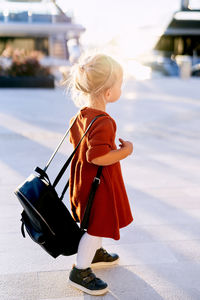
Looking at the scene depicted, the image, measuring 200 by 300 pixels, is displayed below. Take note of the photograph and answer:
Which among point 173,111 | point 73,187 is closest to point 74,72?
point 73,187

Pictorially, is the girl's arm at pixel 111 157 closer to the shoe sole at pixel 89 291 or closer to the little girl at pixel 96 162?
the little girl at pixel 96 162

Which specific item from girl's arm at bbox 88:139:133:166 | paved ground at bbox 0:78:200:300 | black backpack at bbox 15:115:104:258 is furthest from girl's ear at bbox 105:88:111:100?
paved ground at bbox 0:78:200:300

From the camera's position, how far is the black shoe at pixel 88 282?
7.84ft

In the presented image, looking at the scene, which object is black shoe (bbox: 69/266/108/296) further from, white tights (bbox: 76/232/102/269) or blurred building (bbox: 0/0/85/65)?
blurred building (bbox: 0/0/85/65)

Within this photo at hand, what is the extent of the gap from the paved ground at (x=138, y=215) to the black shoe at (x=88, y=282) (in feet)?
0.13

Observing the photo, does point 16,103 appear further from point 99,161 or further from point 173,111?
point 99,161

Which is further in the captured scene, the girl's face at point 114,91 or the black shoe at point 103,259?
the black shoe at point 103,259

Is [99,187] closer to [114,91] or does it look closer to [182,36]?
[114,91]

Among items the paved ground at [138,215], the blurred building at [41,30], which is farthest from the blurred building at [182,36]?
the paved ground at [138,215]

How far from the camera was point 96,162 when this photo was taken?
7.11ft

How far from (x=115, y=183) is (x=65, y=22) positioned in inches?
1033

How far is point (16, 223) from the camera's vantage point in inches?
131

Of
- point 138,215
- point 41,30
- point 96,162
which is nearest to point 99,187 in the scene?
point 96,162

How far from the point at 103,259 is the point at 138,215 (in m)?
0.88
